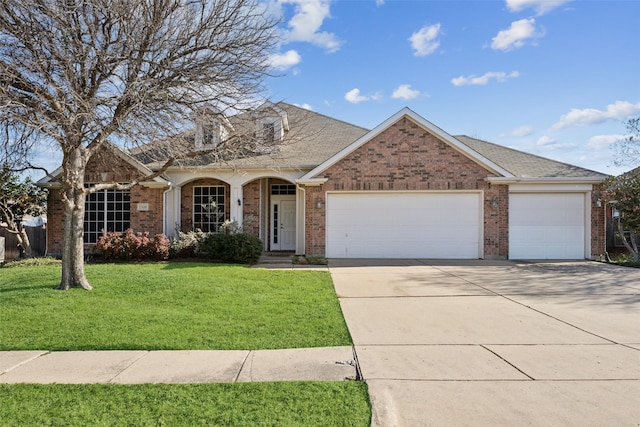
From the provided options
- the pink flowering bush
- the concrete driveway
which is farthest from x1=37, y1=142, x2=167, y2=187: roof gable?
the concrete driveway

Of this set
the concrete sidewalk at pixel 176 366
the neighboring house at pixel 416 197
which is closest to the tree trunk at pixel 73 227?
the concrete sidewalk at pixel 176 366

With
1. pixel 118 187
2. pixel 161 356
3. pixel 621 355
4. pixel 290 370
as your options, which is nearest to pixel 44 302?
pixel 118 187

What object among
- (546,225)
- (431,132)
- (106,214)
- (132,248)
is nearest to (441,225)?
(431,132)

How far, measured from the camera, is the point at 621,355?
482 centimetres

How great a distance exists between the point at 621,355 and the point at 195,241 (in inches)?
474

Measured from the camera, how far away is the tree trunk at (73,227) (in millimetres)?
8234

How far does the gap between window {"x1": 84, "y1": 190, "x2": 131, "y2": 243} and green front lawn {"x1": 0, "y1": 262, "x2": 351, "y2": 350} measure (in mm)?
5032

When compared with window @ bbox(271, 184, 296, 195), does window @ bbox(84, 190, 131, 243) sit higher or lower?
lower

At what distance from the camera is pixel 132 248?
13188mm

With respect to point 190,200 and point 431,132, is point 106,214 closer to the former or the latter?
point 190,200

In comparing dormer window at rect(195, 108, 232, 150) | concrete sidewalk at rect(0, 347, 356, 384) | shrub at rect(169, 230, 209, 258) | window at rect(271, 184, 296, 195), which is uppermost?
dormer window at rect(195, 108, 232, 150)

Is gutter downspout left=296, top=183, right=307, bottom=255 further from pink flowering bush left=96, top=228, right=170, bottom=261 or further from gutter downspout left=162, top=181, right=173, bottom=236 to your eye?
gutter downspout left=162, top=181, right=173, bottom=236

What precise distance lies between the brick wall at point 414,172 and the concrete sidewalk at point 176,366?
9487 millimetres

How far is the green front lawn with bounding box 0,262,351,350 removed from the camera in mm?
5301
